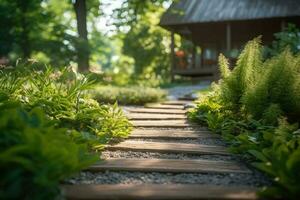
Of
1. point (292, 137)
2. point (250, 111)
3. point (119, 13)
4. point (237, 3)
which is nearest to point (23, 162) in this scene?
point (292, 137)

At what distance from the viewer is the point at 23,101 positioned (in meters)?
5.05

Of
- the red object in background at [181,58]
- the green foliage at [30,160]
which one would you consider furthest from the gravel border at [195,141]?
the red object in background at [181,58]

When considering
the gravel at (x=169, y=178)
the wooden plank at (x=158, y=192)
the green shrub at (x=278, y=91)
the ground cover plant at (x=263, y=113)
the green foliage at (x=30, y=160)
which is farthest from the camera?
the green shrub at (x=278, y=91)

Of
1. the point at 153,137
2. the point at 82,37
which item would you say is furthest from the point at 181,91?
the point at 153,137

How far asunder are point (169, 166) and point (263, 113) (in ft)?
5.55

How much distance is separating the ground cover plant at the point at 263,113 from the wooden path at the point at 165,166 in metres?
0.24

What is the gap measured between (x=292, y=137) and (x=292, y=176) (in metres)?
1.01

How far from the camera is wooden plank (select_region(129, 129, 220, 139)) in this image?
5.72 metres

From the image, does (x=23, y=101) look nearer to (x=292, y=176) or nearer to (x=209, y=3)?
(x=292, y=176)

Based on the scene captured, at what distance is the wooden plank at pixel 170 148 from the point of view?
15.8ft

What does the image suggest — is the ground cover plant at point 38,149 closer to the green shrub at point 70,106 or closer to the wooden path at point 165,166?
the green shrub at point 70,106

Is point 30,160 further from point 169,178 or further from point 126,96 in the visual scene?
point 126,96

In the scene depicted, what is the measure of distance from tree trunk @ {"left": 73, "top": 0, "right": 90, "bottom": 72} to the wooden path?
8116 mm

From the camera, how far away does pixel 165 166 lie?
4.11 meters
